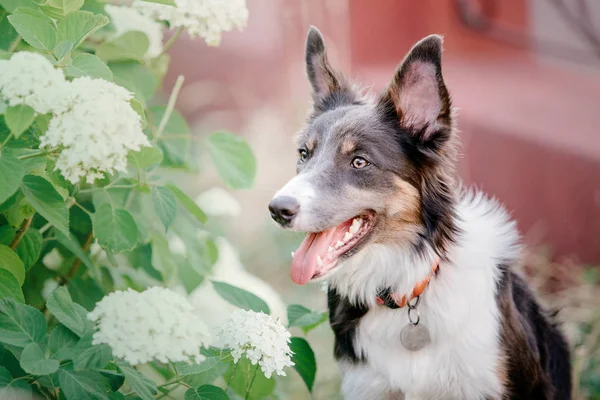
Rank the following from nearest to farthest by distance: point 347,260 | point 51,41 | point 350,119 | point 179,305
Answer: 1. point 179,305
2. point 51,41
3. point 347,260
4. point 350,119

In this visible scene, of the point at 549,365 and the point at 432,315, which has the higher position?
the point at 432,315

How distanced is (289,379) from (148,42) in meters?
2.09

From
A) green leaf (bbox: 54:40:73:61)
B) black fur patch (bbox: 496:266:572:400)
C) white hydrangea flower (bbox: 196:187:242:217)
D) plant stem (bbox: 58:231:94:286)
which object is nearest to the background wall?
white hydrangea flower (bbox: 196:187:242:217)

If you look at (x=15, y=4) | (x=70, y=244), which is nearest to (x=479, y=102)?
(x=70, y=244)

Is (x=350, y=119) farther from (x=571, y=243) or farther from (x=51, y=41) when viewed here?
(x=571, y=243)

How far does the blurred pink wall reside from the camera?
16.4 ft

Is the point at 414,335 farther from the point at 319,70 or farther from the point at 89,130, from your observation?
the point at 89,130

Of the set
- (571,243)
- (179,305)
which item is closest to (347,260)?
(179,305)

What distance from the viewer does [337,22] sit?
5.86 metres

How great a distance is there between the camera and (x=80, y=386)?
2.03 metres

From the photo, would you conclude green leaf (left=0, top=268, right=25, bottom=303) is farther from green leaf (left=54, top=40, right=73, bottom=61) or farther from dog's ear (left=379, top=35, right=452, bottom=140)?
dog's ear (left=379, top=35, right=452, bottom=140)

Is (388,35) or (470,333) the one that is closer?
(470,333)

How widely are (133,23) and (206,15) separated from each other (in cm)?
37

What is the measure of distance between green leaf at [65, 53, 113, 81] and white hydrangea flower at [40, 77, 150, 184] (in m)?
0.23
